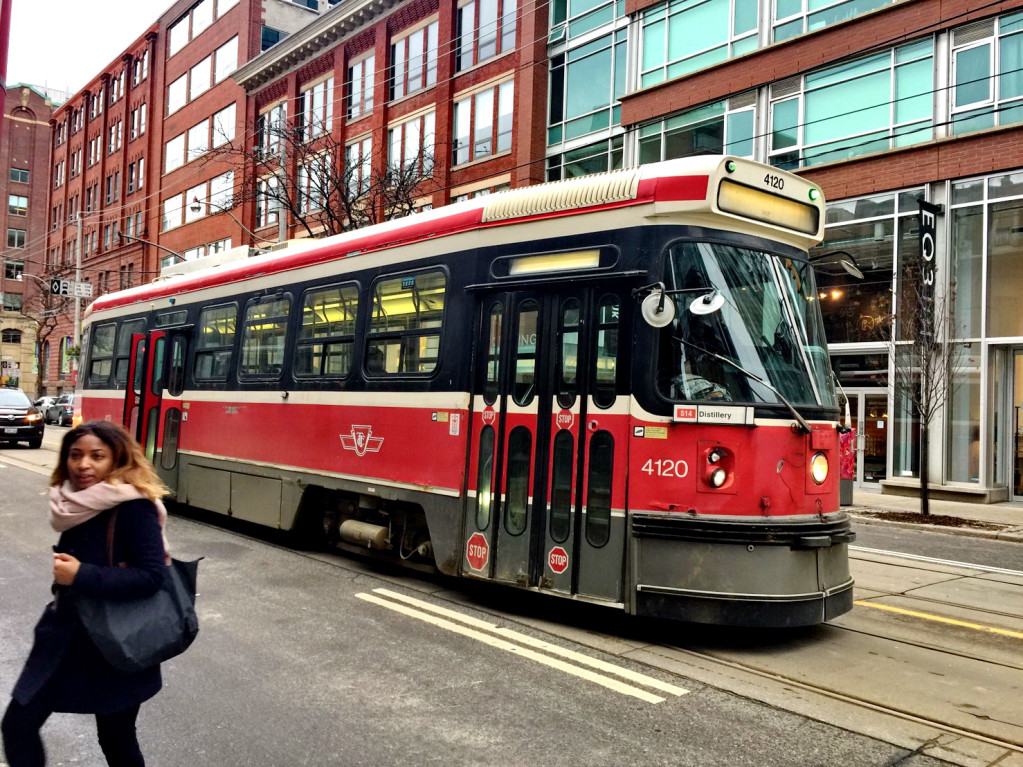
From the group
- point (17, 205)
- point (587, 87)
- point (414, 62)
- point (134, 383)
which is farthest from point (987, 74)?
point (17, 205)

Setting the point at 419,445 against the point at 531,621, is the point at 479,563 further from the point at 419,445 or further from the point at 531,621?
the point at 419,445

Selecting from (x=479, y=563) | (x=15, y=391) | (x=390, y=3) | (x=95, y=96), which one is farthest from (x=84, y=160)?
(x=479, y=563)

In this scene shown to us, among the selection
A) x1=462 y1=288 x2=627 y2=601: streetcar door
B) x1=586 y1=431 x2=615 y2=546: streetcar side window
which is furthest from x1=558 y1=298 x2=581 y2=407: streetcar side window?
x1=586 y1=431 x2=615 y2=546: streetcar side window

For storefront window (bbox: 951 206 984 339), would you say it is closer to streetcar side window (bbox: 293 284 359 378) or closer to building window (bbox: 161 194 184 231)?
streetcar side window (bbox: 293 284 359 378)

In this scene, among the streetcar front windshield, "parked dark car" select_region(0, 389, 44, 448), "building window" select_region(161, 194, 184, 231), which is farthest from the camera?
"building window" select_region(161, 194, 184, 231)

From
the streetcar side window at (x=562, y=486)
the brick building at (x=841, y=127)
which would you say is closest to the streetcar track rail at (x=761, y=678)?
the streetcar side window at (x=562, y=486)

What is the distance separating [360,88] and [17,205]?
6491 cm

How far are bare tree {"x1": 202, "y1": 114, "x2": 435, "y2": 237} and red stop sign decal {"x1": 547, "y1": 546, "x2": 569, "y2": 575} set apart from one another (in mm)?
13888

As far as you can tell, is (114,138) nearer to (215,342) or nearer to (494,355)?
(215,342)

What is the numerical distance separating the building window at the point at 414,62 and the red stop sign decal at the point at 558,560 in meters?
27.4

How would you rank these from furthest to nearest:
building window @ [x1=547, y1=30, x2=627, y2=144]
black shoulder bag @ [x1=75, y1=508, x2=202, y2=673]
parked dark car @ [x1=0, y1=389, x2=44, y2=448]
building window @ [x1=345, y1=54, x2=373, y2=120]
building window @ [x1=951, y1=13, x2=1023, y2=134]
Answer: building window @ [x1=345, y1=54, x2=373, y2=120], building window @ [x1=547, y1=30, x2=627, y2=144], parked dark car @ [x1=0, y1=389, x2=44, y2=448], building window @ [x1=951, y1=13, x2=1023, y2=134], black shoulder bag @ [x1=75, y1=508, x2=202, y2=673]

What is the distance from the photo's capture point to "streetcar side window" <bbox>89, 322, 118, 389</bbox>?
45.1ft

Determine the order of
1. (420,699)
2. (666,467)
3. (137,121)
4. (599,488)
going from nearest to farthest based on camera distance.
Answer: (420,699)
(666,467)
(599,488)
(137,121)

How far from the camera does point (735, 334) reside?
Result: 602 cm
